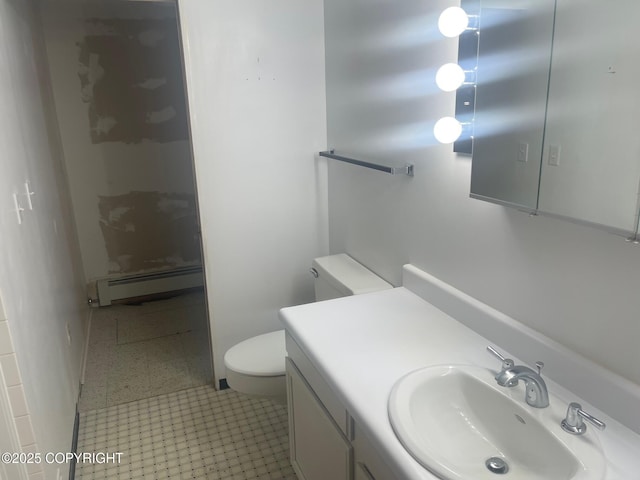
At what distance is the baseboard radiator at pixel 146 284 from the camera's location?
146 inches

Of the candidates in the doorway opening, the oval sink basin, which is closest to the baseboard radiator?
the doorway opening

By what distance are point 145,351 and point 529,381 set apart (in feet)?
8.24

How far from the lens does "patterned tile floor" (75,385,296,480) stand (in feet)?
6.81

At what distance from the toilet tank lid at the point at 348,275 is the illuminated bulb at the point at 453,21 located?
3.32 ft

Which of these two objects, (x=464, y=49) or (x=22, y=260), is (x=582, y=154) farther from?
(x=22, y=260)

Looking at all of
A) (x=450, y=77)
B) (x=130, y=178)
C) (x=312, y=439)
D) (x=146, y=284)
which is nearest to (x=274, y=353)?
(x=312, y=439)

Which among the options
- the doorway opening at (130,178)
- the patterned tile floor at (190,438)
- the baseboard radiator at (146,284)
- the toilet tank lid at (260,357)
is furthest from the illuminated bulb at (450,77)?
the baseboard radiator at (146,284)

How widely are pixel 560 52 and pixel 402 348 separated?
880mm

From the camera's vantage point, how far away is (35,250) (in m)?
1.87

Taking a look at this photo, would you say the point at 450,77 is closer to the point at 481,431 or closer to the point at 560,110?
the point at 560,110

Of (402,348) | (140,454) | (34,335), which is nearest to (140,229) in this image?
(140,454)

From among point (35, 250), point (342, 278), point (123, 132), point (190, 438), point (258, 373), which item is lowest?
point (190, 438)

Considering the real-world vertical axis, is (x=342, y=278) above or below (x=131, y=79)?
below

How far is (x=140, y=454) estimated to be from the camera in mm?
2182
